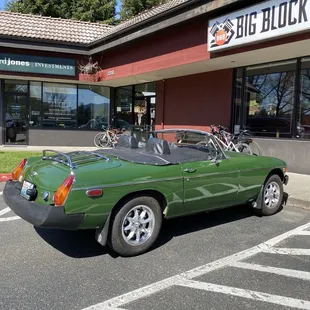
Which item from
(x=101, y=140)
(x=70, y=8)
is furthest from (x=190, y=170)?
(x=70, y=8)

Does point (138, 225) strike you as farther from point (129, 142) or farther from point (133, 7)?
point (133, 7)

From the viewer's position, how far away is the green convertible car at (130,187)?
3.63 metres

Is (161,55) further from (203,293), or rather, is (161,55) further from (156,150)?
(203,293)

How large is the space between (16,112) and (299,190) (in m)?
12.6

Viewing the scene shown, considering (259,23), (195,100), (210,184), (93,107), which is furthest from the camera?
(93,107)

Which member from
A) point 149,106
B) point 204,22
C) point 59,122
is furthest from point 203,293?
point 59,122

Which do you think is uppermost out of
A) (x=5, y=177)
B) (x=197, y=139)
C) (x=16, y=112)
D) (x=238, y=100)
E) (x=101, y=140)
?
(x=238, y=100)

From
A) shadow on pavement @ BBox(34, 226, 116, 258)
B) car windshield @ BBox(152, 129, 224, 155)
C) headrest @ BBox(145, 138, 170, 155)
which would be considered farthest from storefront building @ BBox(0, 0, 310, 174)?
shadow on pavement @ BBox(34, 226, 116, 258)

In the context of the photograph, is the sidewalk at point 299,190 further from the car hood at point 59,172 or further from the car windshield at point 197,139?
the car hood at point 59,172

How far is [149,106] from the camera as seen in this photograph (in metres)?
15.4

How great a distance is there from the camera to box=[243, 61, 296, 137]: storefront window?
31.9ft

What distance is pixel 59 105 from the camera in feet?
52.5

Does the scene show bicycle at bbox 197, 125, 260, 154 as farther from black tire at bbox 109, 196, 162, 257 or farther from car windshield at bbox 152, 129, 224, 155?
black tire at bbox 109, 196, 162, 257

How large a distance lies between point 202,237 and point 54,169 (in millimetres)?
2127
